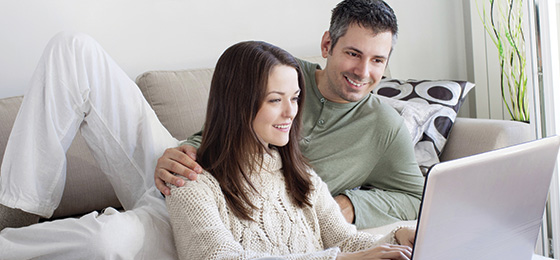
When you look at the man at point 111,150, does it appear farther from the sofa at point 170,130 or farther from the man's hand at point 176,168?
the sofa at point 170,130

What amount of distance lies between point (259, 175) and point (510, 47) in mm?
1751

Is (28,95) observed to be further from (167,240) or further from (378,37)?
(378,37)

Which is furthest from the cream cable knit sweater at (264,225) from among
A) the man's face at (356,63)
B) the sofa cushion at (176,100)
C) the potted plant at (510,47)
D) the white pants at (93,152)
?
the potted plant at (510,47)

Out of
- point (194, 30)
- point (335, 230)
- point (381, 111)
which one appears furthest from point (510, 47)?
point (335, 230)

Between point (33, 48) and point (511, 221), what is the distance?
5.35ft

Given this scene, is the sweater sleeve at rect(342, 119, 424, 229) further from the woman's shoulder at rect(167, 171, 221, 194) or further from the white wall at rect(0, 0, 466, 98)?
the white wall at rect(0, 0, 466, 98)

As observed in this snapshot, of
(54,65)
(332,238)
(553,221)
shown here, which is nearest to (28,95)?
(54,65)

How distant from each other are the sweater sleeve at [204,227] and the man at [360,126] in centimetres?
56

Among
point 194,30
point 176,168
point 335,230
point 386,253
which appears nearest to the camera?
point 386,253

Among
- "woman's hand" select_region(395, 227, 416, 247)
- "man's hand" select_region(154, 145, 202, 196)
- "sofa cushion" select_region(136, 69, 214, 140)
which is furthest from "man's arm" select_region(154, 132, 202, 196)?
"sofa cushion" select_region(136, 69, 214, 140)

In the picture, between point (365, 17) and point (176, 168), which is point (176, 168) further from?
point (365, 17)

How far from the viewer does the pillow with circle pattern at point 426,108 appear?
1.94 m

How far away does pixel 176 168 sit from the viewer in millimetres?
1108

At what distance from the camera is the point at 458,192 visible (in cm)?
71
